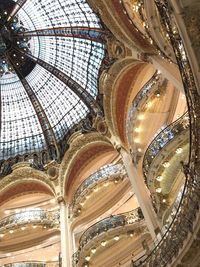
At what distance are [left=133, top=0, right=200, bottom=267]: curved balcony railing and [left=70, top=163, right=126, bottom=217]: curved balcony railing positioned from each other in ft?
27.8

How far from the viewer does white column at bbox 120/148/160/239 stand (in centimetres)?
1454

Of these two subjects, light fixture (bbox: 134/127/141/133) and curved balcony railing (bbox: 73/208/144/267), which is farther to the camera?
light fixture (bbox: 134/127/141/133)

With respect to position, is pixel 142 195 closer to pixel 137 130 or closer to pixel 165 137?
pixel 165 137

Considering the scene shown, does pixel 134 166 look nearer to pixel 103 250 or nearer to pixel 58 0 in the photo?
pixel 103 250

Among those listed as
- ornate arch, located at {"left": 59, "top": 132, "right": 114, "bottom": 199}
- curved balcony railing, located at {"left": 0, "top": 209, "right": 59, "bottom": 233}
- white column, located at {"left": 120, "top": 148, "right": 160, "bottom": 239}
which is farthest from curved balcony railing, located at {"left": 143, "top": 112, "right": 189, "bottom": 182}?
curved balcony railing, located at {"left": 0, "top": 209, "right": 59, "bottom": 233}

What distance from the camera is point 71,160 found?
73.1 ft

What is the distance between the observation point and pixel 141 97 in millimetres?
17625

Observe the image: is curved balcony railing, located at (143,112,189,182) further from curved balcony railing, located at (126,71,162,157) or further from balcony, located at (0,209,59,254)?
balcony, located at (0,209,59,254)

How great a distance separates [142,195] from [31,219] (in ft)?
24.5

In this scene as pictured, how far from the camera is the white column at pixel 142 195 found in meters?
14.5

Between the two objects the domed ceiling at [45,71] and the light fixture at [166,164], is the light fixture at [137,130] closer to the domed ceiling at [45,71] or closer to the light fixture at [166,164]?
the light fixture at [166,164]

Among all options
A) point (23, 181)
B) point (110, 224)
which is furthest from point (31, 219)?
point (110, 224)

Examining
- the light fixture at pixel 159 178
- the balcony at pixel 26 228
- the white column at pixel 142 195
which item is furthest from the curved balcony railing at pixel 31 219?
the light fixture at pixel 159 178

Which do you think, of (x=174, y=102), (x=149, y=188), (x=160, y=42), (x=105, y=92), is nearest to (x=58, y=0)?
(x=105, y=92)
